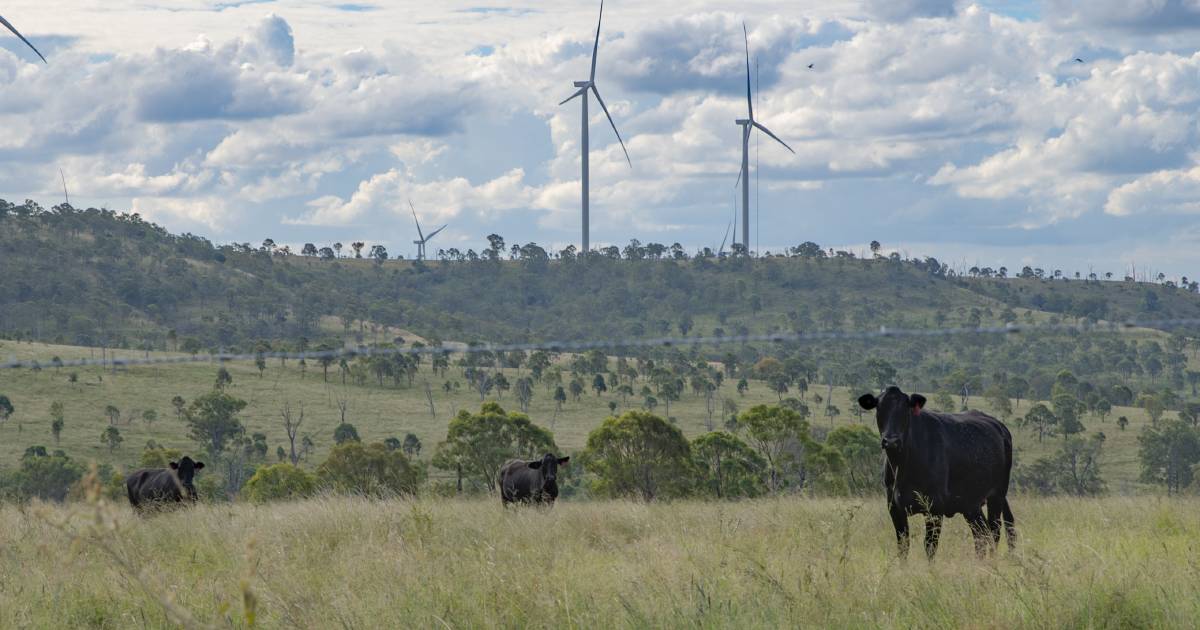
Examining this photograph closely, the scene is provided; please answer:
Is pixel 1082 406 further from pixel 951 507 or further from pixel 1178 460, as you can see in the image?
pixel 951 507

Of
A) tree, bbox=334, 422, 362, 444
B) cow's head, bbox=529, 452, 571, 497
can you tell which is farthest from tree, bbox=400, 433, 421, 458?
cow's head, bbox=529, 452, 571, 497

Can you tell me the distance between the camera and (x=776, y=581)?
9.38 metres

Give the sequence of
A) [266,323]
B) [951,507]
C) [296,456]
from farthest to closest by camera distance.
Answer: [266,323], [296,456], [951,507]

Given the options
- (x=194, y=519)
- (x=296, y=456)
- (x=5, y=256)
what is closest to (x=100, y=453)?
(x=296, y=456)

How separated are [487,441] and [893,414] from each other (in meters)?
45.7

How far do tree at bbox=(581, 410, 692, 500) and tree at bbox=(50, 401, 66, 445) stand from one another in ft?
175

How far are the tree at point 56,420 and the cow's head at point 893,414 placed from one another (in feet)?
285

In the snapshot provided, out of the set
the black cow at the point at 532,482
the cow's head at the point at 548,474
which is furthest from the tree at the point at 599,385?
the cow's head at the point at 548,474

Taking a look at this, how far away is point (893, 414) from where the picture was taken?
12.4 metres

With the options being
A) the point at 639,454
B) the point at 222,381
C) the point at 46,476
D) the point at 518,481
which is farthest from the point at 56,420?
the point at 518,481

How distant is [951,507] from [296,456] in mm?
76999

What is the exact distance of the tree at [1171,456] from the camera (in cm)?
7719

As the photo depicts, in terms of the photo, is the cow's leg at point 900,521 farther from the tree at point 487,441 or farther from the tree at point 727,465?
the tree at point 487,441

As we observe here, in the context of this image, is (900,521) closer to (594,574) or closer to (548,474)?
(594,574)
